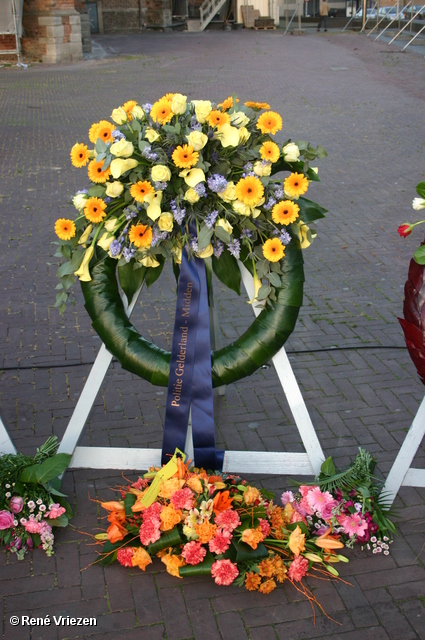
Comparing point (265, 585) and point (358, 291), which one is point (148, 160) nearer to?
point (265, 585)

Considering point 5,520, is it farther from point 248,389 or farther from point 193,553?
point 248,389

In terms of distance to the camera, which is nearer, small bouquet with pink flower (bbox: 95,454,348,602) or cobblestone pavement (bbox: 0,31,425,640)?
cobblestone pavement (bbox: 0,31,425,640)

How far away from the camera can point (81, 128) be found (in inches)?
492

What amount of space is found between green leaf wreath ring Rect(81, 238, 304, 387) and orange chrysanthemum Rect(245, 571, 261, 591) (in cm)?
89

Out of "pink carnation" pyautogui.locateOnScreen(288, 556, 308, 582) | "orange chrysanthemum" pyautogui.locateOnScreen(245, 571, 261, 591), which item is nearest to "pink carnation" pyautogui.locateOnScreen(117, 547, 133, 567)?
"orange chrysanthemum" pyautogui.locateOnScreen(245, 571, 261, 591)

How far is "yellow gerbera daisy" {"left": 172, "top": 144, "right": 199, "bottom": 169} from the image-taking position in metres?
3.06

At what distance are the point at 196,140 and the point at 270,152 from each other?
33 centimetres

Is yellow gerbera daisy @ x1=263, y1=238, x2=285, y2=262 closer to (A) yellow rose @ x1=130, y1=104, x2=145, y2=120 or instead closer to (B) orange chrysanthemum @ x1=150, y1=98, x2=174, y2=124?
(B) orange chrysanthemum @ x1=150, y1=98, x2=174, y2=124

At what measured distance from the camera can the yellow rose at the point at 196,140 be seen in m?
3.06

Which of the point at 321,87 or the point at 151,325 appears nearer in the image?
the point at 151,325

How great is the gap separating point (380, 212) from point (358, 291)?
228 cm

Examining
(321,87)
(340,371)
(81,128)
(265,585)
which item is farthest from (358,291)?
(321,87)

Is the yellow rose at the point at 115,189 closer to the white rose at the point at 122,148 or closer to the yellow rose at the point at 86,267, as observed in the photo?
the white rose at the point at 122,148

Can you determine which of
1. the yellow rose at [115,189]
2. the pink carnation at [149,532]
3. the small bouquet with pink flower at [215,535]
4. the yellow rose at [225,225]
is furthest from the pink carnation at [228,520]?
the yellow rose at [115,189]
